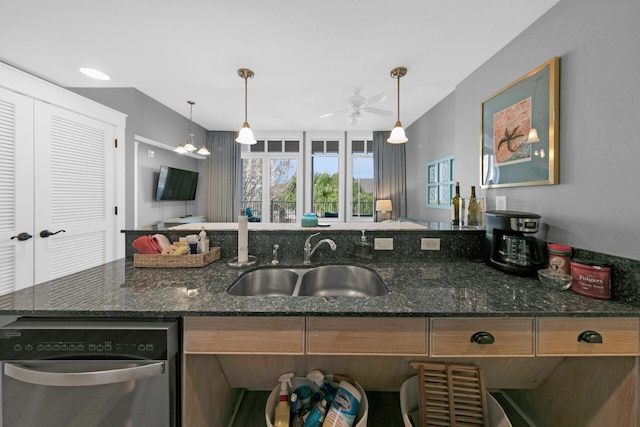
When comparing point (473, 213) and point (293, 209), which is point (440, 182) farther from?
point (293, 209)

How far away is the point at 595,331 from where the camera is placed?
84cm

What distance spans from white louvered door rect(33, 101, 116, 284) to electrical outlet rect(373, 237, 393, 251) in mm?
2840

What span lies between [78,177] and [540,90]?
3741mm

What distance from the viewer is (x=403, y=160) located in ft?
15.6

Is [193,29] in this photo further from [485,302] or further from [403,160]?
[403,160]

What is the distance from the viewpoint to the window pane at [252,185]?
16.8 ft

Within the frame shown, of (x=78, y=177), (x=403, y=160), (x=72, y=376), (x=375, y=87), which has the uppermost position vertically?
(x=375, y=87)

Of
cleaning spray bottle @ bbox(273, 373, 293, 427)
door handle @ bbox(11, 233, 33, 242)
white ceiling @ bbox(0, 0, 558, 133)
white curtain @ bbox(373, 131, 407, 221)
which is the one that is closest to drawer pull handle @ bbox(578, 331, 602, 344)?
cleaning spray bottle @ bbox(273, 373, 293, 427)

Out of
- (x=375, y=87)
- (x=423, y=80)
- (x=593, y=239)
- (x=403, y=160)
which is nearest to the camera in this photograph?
(x=593, y=239)

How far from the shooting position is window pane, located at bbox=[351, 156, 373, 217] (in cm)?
496

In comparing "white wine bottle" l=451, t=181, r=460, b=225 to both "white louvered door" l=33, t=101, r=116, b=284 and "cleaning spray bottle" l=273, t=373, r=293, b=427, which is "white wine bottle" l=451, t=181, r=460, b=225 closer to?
"cleaning spray bottle" l=273, t=373, r=293, b=427

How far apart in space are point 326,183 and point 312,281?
372 centimetres

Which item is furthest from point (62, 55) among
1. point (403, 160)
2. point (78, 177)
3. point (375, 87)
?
point (403, 160)

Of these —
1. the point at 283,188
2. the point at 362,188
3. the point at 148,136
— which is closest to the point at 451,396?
the point at 148,136
